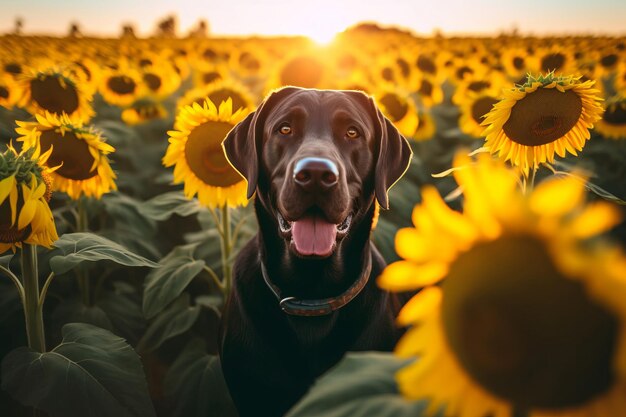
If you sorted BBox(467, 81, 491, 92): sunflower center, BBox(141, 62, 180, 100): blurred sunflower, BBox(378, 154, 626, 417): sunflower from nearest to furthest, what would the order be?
BBox(378, 154, 626, 417): sunflower, BBox(467, 81, 491, 92): sunflower center, BBox(141, 62, 180, 100): blurred sunflower

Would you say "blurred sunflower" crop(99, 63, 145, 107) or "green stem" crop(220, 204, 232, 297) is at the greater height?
"blurred sunflower" crop(99, 63, 145, 107)

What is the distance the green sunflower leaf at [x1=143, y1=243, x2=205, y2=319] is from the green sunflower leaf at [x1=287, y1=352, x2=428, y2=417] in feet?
5.83

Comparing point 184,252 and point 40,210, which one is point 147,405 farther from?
point 184,252

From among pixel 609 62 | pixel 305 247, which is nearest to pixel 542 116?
pixel 305 247

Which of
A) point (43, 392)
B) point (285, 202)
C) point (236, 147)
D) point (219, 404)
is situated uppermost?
point (236, 147)

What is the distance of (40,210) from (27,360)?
0.59 meters

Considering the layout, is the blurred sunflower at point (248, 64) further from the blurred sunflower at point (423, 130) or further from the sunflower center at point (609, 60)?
the sunflower center at point (609, 60)

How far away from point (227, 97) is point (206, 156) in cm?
177

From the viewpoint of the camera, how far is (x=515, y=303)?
30.4 inches

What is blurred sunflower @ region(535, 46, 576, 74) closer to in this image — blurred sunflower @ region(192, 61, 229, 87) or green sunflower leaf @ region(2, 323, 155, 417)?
blurred sunflower @ region(192, 61, 229, 87)

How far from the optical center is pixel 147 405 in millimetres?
2043

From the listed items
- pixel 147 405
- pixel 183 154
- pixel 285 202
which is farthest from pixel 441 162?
pixel 147 405

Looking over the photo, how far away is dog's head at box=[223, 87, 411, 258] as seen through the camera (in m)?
2.35

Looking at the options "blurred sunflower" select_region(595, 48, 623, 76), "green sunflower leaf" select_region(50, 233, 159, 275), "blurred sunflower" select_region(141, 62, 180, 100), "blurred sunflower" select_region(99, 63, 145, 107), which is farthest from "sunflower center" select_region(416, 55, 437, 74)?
"green sunflower leaf" select_region(50, 233, 159, 275)
